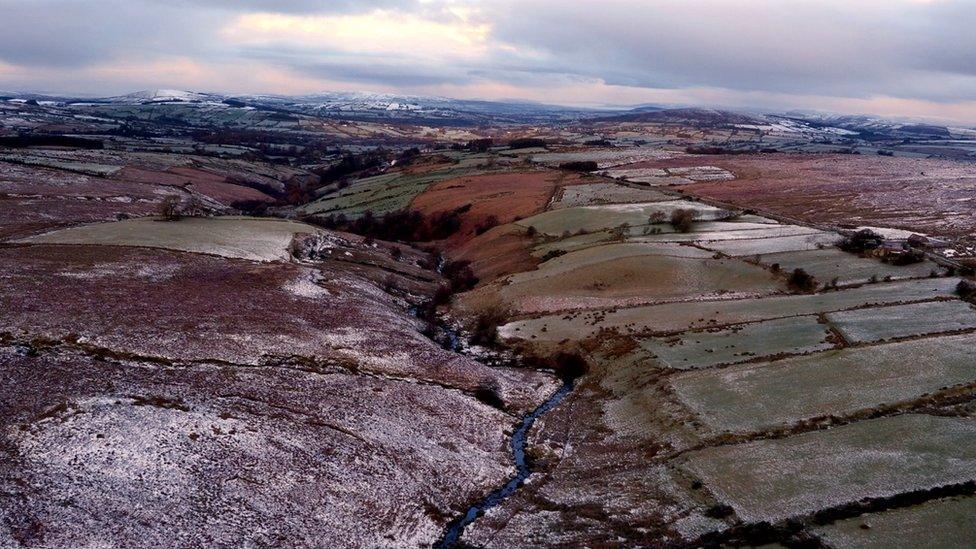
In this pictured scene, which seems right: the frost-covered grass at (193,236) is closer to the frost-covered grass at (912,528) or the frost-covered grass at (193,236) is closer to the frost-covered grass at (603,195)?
the frost-covered grass at (603,195)

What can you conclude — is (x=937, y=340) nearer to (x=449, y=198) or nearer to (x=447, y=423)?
(x=447, y=423)

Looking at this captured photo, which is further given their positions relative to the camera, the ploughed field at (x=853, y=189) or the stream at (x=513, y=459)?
the ploughed field at (x=853, y=189)

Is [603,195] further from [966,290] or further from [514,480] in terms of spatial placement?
[514,480]

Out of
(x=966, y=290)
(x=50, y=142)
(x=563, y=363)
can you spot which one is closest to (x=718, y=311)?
(x=563, y=363)

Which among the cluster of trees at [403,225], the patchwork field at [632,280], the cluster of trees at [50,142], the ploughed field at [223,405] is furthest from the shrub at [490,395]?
the cluster of trees at [50,142]

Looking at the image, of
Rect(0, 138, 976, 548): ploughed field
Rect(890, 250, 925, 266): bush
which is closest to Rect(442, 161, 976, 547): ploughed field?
Rect(0, 138, 976, 548): ploughed field
